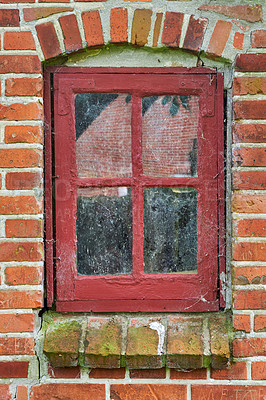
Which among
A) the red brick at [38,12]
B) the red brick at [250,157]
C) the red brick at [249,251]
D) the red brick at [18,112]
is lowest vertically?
the red brick at [249,251]

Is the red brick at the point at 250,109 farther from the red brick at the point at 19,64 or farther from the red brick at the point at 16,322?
the red brick at the point at 16,322

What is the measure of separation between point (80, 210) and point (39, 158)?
11.7 inches

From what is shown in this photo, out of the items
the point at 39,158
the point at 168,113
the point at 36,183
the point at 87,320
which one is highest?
the point at 168,113

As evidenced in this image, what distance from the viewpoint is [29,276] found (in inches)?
69.8

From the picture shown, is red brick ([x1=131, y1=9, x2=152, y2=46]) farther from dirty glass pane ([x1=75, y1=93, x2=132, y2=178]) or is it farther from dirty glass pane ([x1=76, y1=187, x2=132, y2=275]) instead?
dirty glass pane ([x1=76, y1=187, x2=132, y2=275])

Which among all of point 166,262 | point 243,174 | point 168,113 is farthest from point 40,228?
point 243,174

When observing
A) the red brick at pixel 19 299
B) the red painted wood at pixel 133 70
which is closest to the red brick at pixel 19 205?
the red brick at pixel 19 299

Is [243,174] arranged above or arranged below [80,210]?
above

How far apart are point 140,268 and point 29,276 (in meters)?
0.49

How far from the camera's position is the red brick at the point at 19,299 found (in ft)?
5.79

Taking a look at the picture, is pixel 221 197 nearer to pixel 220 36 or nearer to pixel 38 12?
pixel 220 36

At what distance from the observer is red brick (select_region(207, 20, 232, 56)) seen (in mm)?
1769

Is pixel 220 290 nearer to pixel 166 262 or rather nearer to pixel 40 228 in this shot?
pixel 166 262

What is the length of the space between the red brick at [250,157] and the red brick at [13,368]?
4.18 feet
